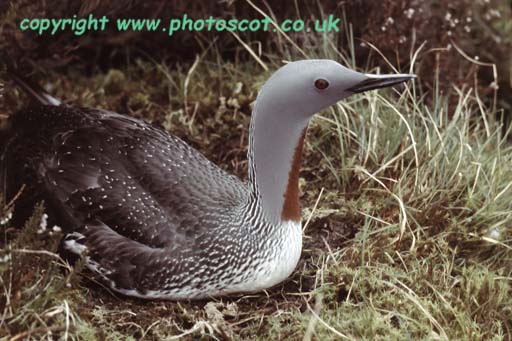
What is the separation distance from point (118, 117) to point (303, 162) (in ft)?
3.78

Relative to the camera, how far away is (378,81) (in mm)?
3574

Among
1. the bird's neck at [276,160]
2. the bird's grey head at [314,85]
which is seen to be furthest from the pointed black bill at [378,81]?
the bird's neck at [276,160]

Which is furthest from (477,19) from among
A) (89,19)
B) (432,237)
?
(89,19)

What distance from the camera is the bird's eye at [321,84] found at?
11.8 ft

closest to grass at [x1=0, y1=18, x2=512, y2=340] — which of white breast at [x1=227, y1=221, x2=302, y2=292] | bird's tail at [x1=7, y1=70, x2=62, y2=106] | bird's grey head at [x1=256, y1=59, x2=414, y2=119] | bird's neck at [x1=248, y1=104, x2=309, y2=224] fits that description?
white breast at [x1=227, y1=221, x2=302, y2=292]

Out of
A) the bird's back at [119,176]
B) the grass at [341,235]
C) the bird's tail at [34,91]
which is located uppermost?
the bird's tail at [34,91]

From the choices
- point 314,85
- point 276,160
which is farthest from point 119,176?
point 314,85

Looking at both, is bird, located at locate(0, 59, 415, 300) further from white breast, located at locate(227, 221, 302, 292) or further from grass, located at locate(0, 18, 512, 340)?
grass, located at locate(0, 18, 512, 340)

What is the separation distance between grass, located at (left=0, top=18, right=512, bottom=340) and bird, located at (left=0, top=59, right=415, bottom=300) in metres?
0.14

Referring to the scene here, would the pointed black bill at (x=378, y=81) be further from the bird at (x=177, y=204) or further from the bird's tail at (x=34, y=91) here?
the bird's tail at (x=34, y=91)

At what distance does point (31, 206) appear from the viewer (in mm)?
4094

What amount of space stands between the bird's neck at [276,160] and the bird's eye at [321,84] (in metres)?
0.17

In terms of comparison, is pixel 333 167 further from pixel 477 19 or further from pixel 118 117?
pixel 477 19

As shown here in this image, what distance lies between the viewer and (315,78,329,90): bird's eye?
11.8 feet
